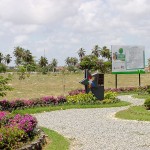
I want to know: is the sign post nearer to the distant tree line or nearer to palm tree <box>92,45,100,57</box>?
the distant tree line

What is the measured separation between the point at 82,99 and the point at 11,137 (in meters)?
13.2

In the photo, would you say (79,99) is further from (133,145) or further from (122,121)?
(133,145)

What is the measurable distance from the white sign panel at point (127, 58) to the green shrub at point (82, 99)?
10.7 metres

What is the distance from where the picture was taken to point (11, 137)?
8719 mm

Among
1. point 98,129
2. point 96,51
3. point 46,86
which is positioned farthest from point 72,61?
point 98,129

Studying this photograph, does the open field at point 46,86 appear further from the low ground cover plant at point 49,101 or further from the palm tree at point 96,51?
the palm tree at point 96,51

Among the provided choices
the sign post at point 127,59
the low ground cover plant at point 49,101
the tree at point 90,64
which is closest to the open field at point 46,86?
the sign post at point 127,59

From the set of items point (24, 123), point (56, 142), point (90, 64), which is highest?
point (90, 64)

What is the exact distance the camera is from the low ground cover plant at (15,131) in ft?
28.1

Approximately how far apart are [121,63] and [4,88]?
55.9 feet

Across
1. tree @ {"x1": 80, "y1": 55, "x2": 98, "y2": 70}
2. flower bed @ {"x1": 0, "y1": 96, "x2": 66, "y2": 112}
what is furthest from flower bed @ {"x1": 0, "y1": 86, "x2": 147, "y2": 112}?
tree @ {"x1": 80, "y1": 55, "x2": 98, "y2": 70}

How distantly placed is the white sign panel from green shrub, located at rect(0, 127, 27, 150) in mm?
23431

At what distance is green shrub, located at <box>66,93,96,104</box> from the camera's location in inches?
848

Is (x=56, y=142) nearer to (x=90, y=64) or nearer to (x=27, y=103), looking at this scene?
(x=27, y=103)
